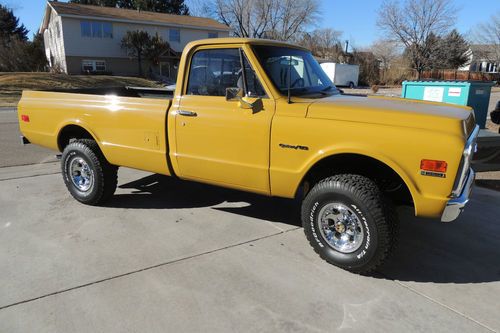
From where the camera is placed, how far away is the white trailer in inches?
1596

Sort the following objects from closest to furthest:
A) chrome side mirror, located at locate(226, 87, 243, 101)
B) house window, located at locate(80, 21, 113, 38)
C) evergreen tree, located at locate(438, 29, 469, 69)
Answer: chrome side mirror, located at locate(226, 87, 243, 101)
house window, located at locate(80, 21, 113, 38)
evergreen tree, located at locate(438, 29, 469, 69)

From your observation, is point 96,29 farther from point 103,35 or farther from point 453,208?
point 453,208

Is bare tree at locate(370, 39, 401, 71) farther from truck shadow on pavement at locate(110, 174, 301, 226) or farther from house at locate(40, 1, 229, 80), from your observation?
truck shadow on pavement at locate(110, 174, 301, 226)

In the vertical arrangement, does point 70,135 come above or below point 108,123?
below

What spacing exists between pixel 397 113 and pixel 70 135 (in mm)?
4197

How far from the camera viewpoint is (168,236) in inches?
169

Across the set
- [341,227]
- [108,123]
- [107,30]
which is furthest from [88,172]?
[107,30]

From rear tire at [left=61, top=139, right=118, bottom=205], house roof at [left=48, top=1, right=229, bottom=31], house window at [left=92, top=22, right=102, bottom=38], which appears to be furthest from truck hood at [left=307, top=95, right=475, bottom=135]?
house window at [left=92, top=22, right=102, bottom=38]

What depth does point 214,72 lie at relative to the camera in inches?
166

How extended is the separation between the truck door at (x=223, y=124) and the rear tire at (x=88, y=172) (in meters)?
1.21

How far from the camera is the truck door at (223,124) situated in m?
3.85

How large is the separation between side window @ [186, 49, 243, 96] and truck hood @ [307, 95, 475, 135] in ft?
2.94

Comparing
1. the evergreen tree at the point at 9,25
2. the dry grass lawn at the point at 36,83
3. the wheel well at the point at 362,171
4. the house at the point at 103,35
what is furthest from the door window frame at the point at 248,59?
the evergreen tree at the point at 9,25

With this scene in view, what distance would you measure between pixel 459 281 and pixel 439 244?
2.42 feet
